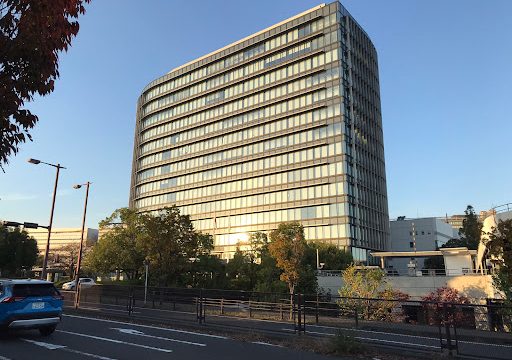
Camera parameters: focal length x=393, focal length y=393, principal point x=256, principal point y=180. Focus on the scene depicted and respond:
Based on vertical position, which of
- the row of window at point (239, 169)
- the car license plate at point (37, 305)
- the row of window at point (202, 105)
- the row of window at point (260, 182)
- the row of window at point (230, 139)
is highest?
the row of window at point (202, 105)

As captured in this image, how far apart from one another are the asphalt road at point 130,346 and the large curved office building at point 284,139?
65054mm

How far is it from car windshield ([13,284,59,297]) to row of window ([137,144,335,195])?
71.7 m

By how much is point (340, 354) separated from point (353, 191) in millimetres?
71942

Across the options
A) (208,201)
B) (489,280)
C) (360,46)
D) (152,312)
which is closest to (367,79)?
(360,46)

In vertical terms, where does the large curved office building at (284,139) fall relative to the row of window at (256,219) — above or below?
above

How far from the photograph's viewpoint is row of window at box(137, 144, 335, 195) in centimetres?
8326

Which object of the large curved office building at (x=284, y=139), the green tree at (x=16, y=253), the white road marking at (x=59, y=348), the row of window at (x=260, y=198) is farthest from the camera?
the large curved office building at (x=284, y=139)

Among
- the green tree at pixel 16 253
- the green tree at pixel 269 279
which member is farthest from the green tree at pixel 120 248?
the green tree at pixel 16 253

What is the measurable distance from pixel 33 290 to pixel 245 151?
268ft

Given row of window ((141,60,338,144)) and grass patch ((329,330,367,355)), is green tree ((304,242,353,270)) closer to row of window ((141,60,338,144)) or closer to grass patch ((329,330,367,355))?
row of window ((141,60,338,144))

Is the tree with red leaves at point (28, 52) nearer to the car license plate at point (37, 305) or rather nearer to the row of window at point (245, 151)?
the car license plate at point (37, 305)

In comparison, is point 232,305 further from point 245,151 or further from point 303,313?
point 245,151

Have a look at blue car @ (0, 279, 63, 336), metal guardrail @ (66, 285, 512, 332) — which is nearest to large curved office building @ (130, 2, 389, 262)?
metal guardrail @ (66, 285, 512, 332)

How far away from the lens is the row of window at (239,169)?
3278 inches
